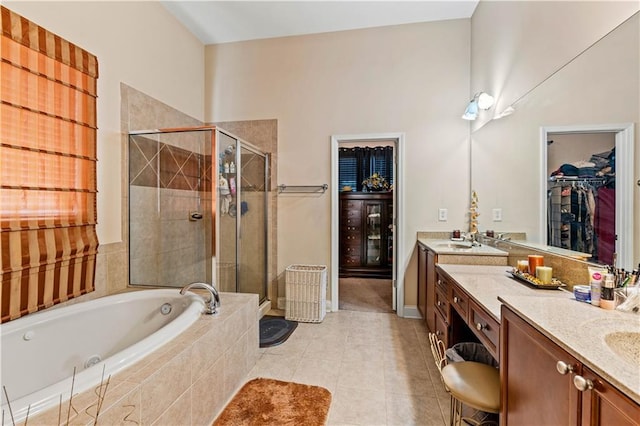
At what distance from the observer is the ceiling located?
2.76 m

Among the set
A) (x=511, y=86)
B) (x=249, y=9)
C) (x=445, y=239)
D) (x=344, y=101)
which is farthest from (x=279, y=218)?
(x=511, y=86)

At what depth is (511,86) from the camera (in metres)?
2.27

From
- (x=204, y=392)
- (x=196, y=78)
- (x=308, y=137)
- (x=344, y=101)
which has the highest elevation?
(x=196, y=78)

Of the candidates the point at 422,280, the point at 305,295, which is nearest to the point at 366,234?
the point at 422,280

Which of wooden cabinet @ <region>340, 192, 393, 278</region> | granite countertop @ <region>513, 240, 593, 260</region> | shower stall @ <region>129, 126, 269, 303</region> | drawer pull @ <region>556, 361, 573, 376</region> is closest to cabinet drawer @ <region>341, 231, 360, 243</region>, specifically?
wooden cabinet @ <region>340, 192, 393, 278</region>

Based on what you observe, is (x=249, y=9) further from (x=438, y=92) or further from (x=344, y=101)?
(x=438, y=92)

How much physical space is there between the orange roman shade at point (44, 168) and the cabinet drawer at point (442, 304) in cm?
252

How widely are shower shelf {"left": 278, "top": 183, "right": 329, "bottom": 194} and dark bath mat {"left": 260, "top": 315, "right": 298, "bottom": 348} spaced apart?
4.63 ft

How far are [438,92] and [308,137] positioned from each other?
148 centimetres

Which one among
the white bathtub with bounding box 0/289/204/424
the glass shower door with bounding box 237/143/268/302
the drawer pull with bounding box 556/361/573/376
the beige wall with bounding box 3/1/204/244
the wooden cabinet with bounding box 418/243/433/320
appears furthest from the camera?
the glass shower door with bounding box 237/143/268/302

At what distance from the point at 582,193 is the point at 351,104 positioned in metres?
2.30

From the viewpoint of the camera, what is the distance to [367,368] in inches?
83.0

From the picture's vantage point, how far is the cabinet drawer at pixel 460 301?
1.59 m

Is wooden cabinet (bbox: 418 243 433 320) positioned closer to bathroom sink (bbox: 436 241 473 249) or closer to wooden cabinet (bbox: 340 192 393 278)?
bathroom sink (bbox: 436 241 473 249)
